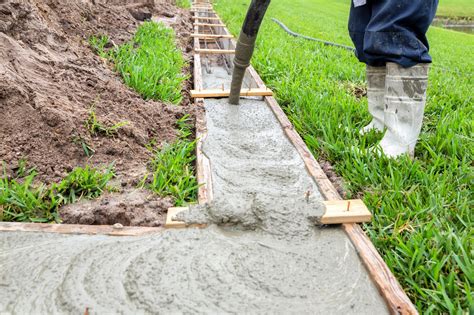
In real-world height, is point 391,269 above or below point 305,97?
below

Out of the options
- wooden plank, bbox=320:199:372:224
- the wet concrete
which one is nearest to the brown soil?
the wet concrete

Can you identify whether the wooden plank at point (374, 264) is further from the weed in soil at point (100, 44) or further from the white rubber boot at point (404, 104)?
the weed in soil at point (100, 44)

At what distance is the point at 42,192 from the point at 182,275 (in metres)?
0.84

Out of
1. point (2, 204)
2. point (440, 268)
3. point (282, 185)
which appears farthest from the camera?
point (282, 185)

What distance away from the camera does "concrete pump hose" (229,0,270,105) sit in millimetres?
2332

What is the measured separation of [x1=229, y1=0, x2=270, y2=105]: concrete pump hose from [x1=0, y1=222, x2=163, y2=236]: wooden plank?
5.09 feet

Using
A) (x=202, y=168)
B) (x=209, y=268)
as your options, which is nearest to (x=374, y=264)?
(x=209, y=268)

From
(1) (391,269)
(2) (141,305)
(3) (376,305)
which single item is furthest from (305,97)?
(2) (141,305)

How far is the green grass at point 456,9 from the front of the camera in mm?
26688

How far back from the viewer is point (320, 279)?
127 cm

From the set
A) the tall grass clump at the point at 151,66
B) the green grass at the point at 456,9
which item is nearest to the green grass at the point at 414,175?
the tall grass clump at the point at 151,66

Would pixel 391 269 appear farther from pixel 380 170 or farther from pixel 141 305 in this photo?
pixel 141 305

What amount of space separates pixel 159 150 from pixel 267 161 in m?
0.64

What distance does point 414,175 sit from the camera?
194 centimetres
